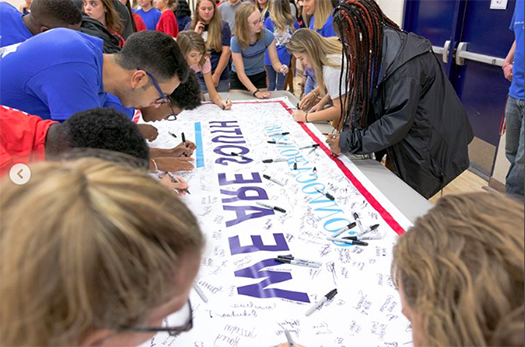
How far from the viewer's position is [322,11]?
283 centimetres

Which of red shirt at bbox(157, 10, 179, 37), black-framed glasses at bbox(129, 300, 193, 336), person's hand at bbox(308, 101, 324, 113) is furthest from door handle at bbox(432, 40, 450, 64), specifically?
black-framed glasses at bbox(129, 300, 193, 336)

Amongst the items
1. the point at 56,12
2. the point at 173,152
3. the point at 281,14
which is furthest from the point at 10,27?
the point at 281,14

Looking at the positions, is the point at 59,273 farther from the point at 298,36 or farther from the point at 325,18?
the point at 325,18

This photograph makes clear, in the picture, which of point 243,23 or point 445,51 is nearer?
point 243,23

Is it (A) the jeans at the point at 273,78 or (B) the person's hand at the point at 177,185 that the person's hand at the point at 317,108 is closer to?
(B) the person's hand at the point at 177,185

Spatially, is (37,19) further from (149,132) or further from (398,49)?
(398,49)

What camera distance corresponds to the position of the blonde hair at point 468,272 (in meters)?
0.38

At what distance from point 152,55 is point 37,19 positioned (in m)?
0.75

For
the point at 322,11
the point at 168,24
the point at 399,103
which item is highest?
the point at 322,11

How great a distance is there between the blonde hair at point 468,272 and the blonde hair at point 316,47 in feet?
4.45

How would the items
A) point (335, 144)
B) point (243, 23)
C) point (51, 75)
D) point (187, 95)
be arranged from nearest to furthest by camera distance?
point (51, 75) → point (335, 144) → point (187, 95) → point (243, 23)

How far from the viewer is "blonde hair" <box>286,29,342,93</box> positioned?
1736 millimetres

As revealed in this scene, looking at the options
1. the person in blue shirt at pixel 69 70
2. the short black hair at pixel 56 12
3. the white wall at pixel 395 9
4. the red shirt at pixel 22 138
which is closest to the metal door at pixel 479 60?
the white wall at pixel 395 9

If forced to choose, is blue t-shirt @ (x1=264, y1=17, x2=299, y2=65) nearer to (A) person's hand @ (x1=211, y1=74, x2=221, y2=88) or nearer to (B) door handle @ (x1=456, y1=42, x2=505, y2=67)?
(A) person's hand @ (x1=211, y1=74, x2=221, y2=88)
